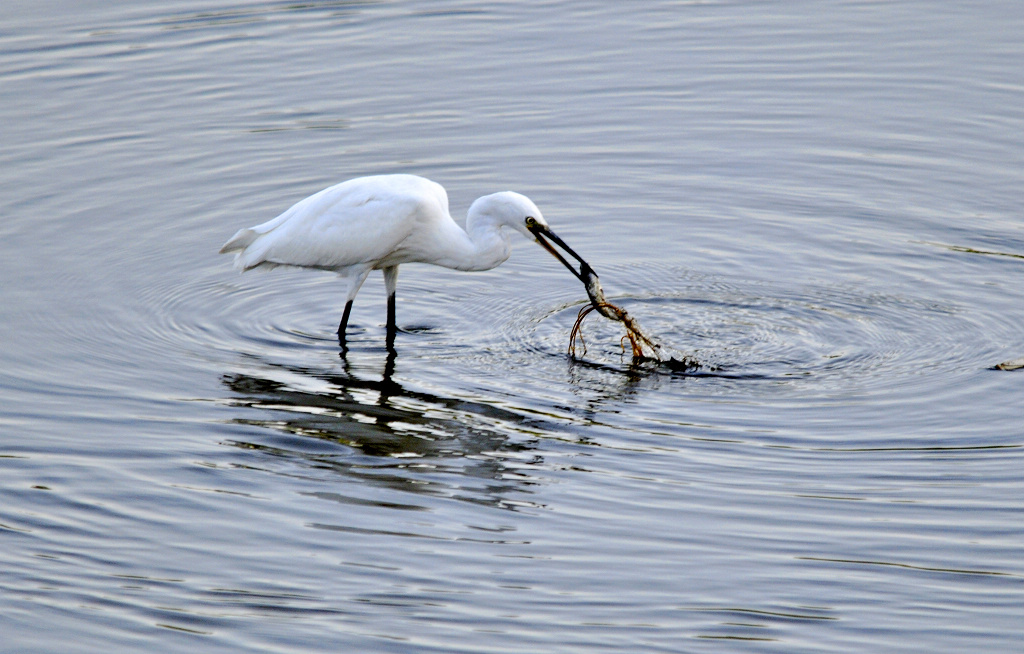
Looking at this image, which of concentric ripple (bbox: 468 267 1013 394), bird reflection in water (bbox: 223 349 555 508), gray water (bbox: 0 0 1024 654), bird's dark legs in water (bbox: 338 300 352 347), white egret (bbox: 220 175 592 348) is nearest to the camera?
gray water (bbox: 0 0 1024 654)

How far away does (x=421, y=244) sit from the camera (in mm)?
8547

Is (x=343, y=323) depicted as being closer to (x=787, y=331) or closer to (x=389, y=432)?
(x=389, y=432)

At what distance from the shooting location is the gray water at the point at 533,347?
17.7ft

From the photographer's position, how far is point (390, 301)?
874 centimetres

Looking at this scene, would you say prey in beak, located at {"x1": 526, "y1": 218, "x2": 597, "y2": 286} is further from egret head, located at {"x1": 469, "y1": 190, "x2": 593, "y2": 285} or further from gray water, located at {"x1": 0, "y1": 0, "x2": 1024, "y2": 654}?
gray water, located at {"x1": 0, "y1": 0, "x2": 1024, "y2": 654}

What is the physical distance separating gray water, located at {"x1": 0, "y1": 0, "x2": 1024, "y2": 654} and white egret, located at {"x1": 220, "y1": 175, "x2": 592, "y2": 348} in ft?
1.65

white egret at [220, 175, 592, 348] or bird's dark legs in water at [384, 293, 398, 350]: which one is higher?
white egret at [220, 175, 592, 348]

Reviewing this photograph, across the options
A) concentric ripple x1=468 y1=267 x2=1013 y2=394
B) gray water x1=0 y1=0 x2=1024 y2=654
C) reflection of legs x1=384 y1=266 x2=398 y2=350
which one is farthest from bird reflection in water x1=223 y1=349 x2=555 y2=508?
concentric ripple x1=468 y1=267 x2=1013 y2=394

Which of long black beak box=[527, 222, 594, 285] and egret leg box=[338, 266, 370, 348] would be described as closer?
long black beak box=[527, 222, 594, 285]

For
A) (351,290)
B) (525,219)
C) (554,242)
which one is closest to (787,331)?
(554,242)

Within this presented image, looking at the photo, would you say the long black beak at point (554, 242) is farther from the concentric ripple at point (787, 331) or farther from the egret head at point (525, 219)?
the concentric ripple at point (787, 331)

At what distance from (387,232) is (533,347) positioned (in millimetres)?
1226

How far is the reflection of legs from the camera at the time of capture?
8664 millimetres

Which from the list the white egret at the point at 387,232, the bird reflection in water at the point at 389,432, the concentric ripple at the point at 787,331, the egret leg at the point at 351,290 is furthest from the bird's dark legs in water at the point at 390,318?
the concentric ripple at the point at 787,331
